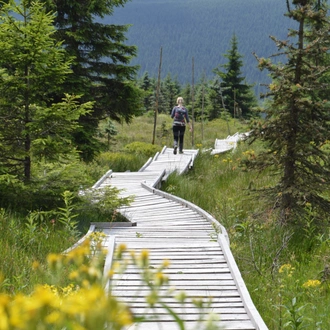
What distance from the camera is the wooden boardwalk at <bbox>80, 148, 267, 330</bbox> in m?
4.46

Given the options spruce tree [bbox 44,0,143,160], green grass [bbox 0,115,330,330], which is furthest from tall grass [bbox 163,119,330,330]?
spruce tree [bbox 44,0,143,160]

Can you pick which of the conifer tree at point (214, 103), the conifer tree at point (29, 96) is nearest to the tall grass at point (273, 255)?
the conifer tree at point (29, 96)

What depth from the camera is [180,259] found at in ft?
20.2

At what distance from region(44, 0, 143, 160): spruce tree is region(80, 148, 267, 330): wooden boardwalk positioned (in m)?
3.00

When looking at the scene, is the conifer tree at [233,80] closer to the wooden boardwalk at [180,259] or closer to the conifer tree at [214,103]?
the conifer tree at [214,103]

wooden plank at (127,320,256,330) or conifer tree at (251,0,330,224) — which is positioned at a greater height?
conifer tree at (251,0,330,224)

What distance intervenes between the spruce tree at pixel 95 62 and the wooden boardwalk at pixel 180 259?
3.00m

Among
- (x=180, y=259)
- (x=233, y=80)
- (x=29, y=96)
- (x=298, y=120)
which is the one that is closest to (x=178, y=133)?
(x=298, y=120)

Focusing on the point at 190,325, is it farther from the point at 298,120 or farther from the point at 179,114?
the point at 179,114

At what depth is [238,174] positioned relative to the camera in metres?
12.9

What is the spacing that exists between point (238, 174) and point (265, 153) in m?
4.92

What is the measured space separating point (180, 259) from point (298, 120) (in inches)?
127

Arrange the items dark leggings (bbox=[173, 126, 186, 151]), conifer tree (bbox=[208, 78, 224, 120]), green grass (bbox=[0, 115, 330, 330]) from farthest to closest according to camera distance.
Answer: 1. conifer tree (bbox=[208, 78, 224, 120])
2. dark leggings (bbox=[173, 126, 186, 151])
3. green grass (bbox=[0, 115, 330, 330])

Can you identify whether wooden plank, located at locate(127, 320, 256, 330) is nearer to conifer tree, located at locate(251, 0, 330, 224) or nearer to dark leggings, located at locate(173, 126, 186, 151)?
conifer tree, located at locate(251, 0, 330, 224)
